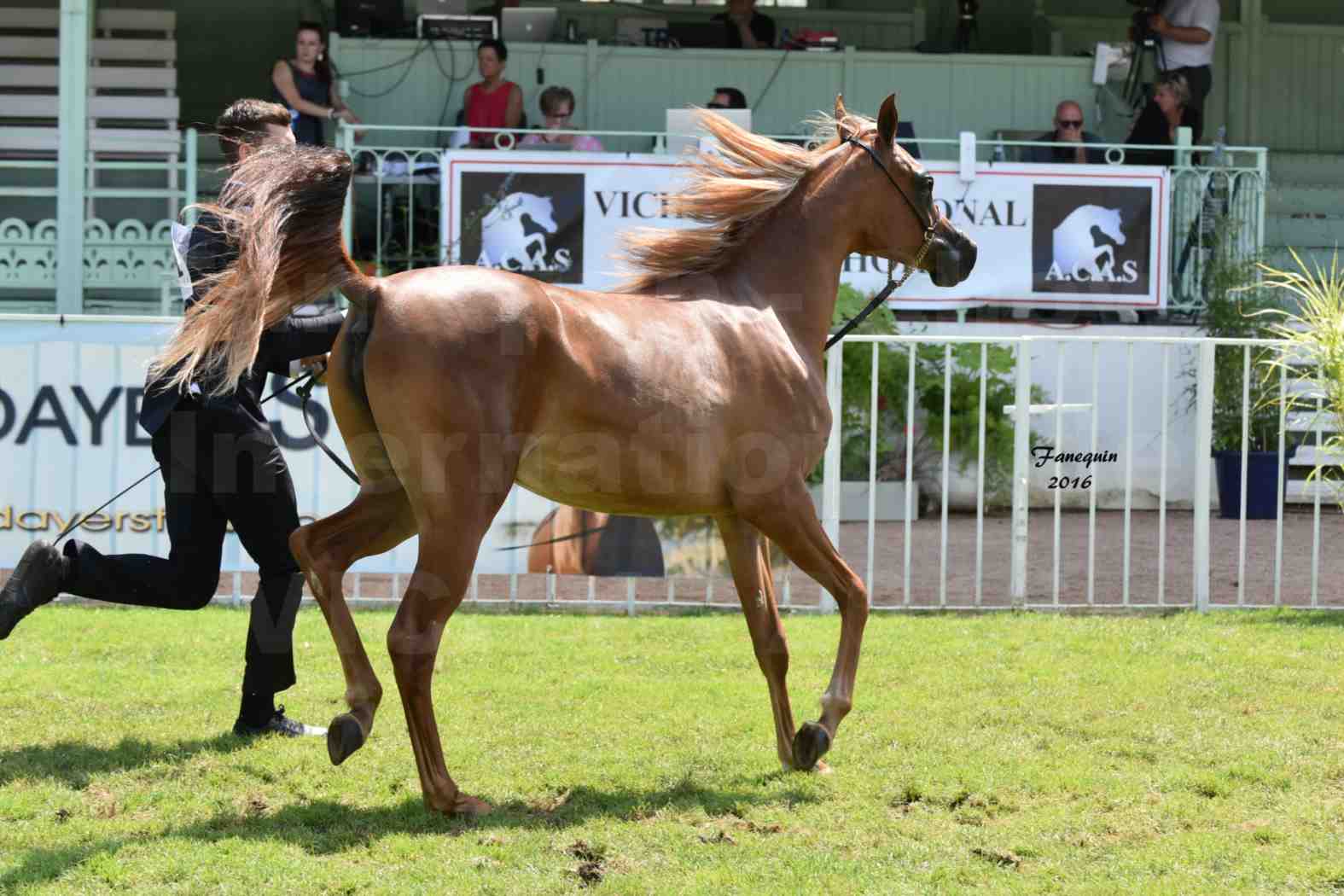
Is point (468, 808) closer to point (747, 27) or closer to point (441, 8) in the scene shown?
point (441, 8)

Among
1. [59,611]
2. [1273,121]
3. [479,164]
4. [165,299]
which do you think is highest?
[1273,121]

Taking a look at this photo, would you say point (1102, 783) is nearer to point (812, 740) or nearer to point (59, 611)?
point (812, 740)

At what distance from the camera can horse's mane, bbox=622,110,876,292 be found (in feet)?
18.2

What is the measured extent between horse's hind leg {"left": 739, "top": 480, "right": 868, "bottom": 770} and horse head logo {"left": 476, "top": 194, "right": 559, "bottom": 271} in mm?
7124

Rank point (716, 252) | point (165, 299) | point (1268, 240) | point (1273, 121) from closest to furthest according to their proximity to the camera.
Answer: point (716, 252)
point (165, 299)
point (1268, 240)
point (1273, 121)

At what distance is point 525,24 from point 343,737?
10.9 metres

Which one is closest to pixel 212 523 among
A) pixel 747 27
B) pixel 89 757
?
pixel 89 757

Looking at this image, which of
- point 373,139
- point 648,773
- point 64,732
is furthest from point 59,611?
point 373,139

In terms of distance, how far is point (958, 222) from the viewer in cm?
1227

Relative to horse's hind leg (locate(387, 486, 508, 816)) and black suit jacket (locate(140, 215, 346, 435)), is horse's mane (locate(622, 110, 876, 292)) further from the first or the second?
horse's hind leg (locate(387, 486, 508, 816))

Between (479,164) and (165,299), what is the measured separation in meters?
2.56

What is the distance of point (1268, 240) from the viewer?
1552 cm

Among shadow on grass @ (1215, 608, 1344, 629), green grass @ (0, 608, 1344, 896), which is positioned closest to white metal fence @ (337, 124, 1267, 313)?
shadow on grass @ (1215, 608, 1344, 629)

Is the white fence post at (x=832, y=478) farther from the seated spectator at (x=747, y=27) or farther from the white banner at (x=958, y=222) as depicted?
the seated spectator at (x=747, y=27)
